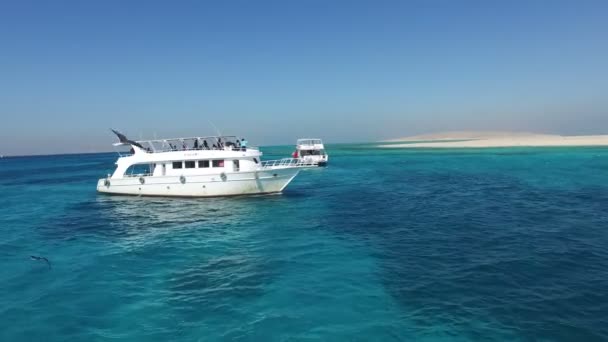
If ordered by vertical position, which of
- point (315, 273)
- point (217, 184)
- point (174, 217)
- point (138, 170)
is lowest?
point (315, 273)

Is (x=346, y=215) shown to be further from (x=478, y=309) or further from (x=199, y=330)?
(x=199, y=330)

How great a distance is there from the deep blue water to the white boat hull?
3880 mm

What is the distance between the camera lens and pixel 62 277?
13180 millimetres

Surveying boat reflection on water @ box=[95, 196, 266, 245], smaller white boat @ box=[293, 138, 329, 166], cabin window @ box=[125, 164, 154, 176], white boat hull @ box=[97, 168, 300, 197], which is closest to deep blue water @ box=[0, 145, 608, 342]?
boat reflection on water @ box=[95, 196, 266, 245]

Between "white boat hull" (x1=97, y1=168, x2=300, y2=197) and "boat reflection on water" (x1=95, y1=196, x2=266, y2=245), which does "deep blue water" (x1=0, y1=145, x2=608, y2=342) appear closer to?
"boat reflection on water" (x1=95, y1=196, x2=266, y2=245)

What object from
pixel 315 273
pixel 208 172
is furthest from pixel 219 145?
pixel 315 273

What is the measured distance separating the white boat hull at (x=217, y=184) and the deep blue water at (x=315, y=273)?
388cm

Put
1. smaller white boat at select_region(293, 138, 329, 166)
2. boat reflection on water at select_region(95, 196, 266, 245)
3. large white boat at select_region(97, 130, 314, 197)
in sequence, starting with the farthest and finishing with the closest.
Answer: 1. smaller white boat at select_region(293, 138, 329, 166)
2. large white boat at select_region(97, 130, 314, 197)
3. boat reflection on water at select_region(95, 196, 266, 245)

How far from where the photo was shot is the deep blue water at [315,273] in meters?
9.16

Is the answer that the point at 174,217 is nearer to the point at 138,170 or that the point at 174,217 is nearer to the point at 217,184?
the point at 217,184

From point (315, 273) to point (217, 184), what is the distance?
18.0 m

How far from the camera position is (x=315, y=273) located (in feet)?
42.2

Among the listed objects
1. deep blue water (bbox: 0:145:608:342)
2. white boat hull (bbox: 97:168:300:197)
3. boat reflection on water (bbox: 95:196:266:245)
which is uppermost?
white boat hull (bbox: 97:168:300:197)

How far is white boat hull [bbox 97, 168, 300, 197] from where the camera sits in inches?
1130
